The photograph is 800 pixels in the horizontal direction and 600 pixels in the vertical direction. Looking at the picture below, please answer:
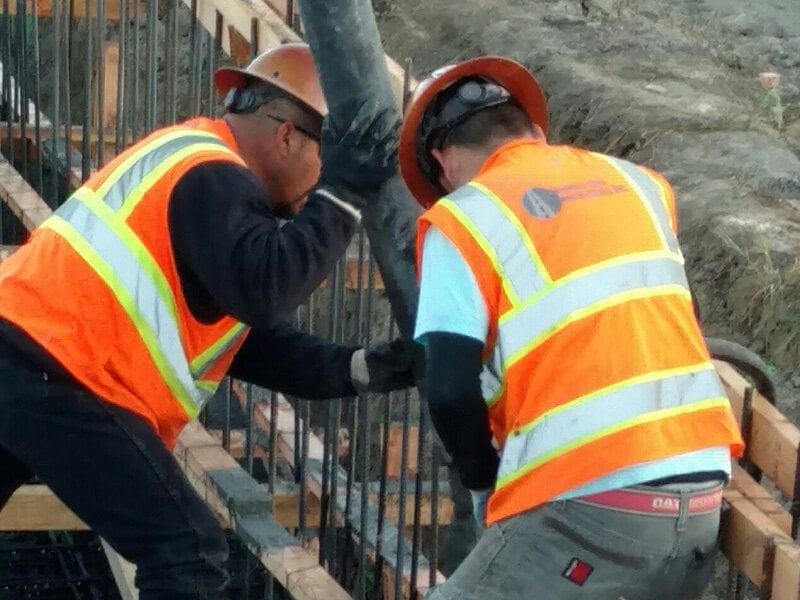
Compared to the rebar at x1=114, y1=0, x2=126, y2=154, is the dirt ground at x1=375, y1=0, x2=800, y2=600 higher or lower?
lower

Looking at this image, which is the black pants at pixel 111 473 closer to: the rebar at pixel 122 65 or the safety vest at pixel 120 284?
the safety vest at pixel 120 284

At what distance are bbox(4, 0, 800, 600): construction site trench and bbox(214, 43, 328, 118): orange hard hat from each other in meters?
2.11

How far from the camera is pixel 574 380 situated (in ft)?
9.08

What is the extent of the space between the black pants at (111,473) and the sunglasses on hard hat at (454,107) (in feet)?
3.27

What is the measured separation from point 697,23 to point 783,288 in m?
4.36

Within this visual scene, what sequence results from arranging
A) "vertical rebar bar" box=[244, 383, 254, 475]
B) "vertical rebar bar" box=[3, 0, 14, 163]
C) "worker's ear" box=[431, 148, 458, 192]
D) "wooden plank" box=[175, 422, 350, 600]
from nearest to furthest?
"worker's ear" box=[431, 148, 458, 192], "wooden plank" box=[175, 422, 350, 600], "vertical rebar bar" box=[244, 383, 254, 475], "vertical rebar bar" box=[3, 0, 14, 163]

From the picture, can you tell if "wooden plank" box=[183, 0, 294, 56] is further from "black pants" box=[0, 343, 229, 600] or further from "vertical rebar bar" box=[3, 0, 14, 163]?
"vertical rebar bar" box=[3, 0, 14, 163]

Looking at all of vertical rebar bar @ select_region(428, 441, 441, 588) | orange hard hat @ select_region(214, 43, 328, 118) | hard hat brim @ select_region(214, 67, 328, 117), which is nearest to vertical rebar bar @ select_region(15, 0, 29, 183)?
hard hat brim @ select_region(214, 67, 328, 117)

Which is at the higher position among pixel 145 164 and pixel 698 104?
pixel 145 164

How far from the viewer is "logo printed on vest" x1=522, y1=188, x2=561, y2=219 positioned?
2.81 meters

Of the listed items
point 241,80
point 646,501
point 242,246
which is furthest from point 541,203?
point 241,80

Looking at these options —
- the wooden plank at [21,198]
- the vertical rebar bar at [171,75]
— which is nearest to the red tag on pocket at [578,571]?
the vertical rebar bar at [171,75]

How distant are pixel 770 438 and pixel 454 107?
946 millimetres

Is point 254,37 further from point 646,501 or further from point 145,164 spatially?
point 646,501
